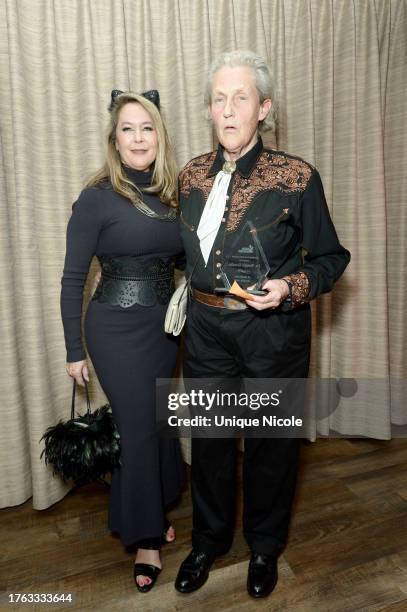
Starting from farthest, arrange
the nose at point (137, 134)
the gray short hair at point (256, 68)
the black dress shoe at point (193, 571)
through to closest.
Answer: the black dress shoe at point (193, 571) < the nose at point (137, 134) < the gray short hair at point (256, 68)

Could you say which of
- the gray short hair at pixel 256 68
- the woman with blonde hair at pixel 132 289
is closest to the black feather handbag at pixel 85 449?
the woman with blonde hair at pixel 132 289

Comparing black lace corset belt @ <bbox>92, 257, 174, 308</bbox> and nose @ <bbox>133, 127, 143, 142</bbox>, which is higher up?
nose @ <bbox>133, 127, 143, 142</bbox>

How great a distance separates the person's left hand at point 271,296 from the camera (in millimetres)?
1441

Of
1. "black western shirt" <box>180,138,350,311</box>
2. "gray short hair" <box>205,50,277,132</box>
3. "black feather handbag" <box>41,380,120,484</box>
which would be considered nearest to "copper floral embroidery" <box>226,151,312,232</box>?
"black western shirt" <box>180,138,350,311</box>

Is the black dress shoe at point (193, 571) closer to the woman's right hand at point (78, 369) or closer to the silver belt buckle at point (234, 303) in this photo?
the woman's right hand at point (78, 369)

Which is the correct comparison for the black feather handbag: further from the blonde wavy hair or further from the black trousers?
the blonde wavy hair

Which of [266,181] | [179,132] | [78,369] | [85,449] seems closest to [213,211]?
[266,181]

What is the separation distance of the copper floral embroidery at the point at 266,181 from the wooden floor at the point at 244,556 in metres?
1.33

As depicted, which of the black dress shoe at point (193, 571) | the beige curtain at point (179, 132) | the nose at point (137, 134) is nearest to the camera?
the nose at point (137, 134)

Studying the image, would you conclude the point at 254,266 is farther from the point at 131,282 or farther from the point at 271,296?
the point at 131,282

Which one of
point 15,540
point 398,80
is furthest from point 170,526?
point 398,80

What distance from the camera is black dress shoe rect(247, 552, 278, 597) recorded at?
175cm

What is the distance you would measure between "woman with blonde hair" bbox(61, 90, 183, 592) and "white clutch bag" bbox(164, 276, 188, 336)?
74 mm

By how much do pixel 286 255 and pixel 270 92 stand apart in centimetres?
54
